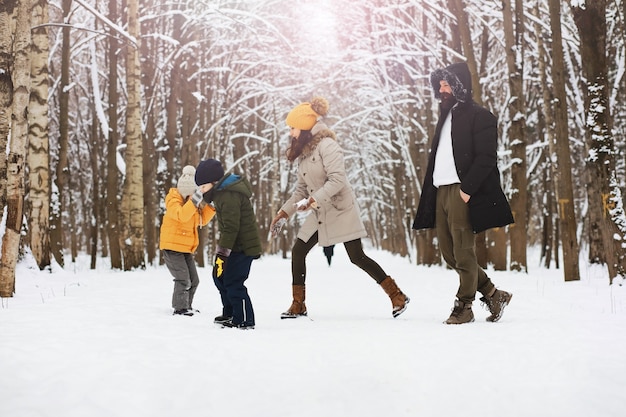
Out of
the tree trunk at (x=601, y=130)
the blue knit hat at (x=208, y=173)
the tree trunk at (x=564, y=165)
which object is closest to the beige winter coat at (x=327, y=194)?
the blue knit hat at (x=208, y=173)

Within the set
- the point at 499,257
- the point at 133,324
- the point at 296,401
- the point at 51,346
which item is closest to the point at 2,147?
the point at 133,324

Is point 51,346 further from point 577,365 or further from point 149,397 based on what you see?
point 577,365

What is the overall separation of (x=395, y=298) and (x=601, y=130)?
167 inches

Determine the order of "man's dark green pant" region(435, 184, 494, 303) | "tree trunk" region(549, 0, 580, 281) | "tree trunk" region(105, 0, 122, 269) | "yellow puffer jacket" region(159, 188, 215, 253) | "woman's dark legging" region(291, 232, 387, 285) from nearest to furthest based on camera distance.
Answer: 1. "man's dark green pant" region(435, 184, 494, 303)
2. "woman's dark legging" region(291, 232, 387, 285)
3. "yellow puffer jacket" region(159, 188, 215, 253)
4. "tree trunk" region(549, 0, 580, 281)
5. "tree trunk" region(105, 0, 122, 269)

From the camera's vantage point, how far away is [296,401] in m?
2.58

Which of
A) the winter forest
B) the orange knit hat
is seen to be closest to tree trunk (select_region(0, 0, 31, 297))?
the winter forest

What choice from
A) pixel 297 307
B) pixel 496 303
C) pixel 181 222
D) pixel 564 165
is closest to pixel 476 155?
pixel 496 303

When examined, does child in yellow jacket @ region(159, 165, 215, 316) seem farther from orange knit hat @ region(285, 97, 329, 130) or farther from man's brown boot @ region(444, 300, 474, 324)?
man's brown boot @ region(444, 300, 474, 324)

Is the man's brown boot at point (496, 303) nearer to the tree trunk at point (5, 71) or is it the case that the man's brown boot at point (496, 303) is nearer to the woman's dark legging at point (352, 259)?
the woman's dark legging at point (352, 259)

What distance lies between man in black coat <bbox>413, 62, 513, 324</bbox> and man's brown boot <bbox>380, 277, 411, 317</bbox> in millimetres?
539

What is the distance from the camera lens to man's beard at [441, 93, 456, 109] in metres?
4.44

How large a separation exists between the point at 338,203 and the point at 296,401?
2.47 meters

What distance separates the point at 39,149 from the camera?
8.30 m

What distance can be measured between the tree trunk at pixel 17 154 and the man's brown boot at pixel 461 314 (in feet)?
13.5
